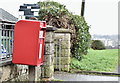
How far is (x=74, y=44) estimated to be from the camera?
358 inches

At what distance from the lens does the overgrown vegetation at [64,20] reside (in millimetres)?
8156

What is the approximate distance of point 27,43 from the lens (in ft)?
14.1

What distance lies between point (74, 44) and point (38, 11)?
6.82 ft

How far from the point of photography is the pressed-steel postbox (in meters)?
4.27

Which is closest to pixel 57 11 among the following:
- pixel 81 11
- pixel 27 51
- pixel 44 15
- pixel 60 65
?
pixel 44 15

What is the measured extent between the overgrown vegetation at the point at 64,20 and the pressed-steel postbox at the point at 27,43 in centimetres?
382

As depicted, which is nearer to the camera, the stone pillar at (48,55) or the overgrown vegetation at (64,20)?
the stone pillar at (48,55)

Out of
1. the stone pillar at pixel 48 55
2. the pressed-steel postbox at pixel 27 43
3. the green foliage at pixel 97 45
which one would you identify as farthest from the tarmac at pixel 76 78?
the green foliage at pixel 97 45

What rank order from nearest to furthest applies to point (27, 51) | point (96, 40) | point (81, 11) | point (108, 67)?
1. point (27, 51)
2. point (108, 67)
3. point (81, 11)
4. point (96, 40)

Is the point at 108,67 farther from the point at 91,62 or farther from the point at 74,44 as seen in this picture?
the point at 74,44

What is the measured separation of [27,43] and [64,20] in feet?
13.7

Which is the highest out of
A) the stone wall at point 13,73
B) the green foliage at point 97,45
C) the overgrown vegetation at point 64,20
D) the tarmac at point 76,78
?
the overgrown vegetation at point 64,20

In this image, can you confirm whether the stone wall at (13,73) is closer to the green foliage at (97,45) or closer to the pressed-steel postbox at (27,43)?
the pressed-steel postbox at (27,43)

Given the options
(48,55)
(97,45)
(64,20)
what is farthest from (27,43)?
(97,45)
